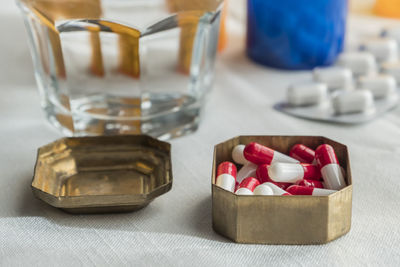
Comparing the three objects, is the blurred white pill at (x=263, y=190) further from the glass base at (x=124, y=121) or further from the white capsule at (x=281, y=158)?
the glass base at (x=124, y=121)

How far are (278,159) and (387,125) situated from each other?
21cm

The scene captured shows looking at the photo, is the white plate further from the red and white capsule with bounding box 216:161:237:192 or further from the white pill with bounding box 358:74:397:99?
the red and white capsule with bounding box 216:161:237:192

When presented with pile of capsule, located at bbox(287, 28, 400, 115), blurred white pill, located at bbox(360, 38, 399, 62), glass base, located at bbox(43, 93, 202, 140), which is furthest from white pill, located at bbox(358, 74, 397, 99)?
glass base, located at bbox(43, 93, 202, 140)

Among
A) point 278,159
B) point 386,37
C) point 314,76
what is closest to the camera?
point 278,159

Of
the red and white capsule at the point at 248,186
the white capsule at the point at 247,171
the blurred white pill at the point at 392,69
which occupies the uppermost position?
the red and white capsule at the point at 248,186

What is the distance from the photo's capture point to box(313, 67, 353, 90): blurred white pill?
2.54ft

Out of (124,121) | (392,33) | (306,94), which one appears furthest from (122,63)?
(392,33)

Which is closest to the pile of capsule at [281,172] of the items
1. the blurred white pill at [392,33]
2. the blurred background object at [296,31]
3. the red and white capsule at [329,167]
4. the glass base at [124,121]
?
the red and white capsule at [329,167]

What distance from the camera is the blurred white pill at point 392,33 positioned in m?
0.92

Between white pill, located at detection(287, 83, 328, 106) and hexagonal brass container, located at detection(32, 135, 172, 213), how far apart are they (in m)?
0.21

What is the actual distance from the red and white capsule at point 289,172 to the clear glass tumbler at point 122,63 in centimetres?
19

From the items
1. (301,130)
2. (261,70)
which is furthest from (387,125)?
(261,70)

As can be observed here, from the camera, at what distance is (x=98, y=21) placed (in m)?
0.63

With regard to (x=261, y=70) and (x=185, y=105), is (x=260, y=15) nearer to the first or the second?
(x=261, y=70)
